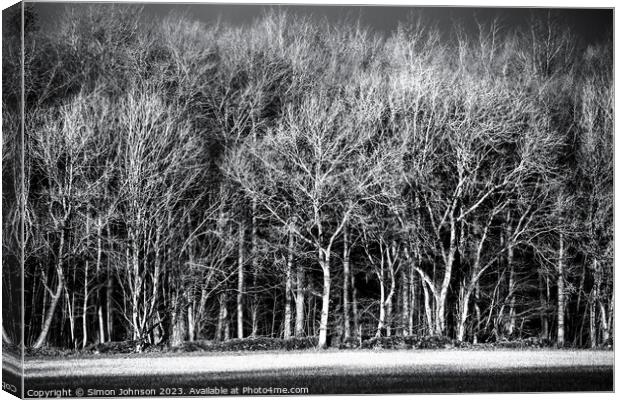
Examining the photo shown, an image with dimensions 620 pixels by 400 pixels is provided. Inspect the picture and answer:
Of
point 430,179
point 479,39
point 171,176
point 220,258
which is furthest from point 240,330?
point 479,39

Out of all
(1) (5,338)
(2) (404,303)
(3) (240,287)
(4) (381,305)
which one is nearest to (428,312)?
(2) (404,303)

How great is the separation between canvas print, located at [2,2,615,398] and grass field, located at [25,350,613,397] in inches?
2.3

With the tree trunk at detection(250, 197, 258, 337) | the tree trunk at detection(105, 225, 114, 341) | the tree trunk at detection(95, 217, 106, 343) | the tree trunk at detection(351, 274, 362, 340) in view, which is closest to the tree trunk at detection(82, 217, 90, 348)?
the tree trunk at detection(95, 217, 106, 343)

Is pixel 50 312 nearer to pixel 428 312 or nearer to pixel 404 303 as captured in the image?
pixel 404 303

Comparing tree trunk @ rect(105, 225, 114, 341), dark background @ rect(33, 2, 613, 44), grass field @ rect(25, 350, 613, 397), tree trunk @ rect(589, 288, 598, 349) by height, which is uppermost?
dark background @ rect(33, 2, 613, 44)

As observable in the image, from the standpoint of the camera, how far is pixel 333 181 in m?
23.5

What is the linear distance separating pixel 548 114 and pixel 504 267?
129 inches

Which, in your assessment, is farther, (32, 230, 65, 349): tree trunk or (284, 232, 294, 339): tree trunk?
(284, 232, 294, 339): tree trunk

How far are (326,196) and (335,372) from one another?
354 centimetres

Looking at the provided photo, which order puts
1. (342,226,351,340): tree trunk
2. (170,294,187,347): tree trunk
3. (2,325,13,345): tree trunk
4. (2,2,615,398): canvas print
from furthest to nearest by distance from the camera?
(342,226,351,340): tree trunk < (170,294,187,347): tree trunk < (2,325,13,345): tree trunk < (2,2,615,398): canvas print

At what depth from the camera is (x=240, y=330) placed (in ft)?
77.5

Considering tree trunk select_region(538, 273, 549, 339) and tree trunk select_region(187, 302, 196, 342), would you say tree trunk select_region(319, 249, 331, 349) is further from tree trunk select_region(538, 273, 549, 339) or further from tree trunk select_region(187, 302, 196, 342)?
tree trunk select_region(538, 273, 549, 339)

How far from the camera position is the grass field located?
72.3 ft

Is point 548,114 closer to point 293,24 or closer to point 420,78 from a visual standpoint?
point 420,78
